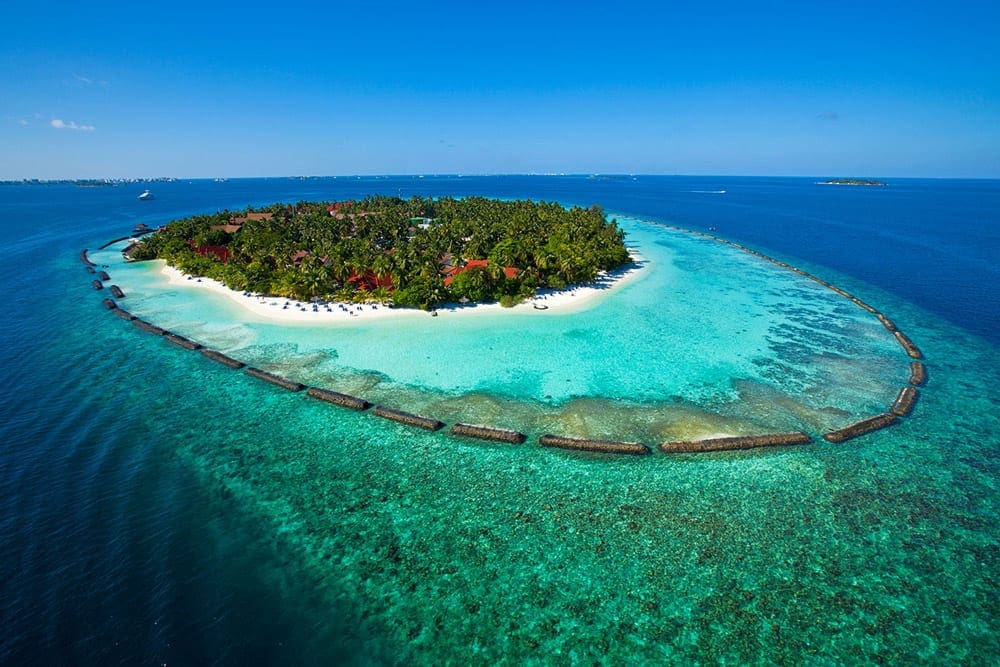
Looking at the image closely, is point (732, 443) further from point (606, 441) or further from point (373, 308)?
point (373, 308)

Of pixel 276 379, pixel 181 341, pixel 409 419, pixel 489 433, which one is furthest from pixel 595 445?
pixel 181 341

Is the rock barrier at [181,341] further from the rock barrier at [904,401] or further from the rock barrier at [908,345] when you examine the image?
the rock barrier at [908,345]

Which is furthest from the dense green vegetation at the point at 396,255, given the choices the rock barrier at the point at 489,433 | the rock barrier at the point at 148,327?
the rock barrier at the point at 489,433

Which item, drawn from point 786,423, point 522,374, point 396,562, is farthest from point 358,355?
point 786,423

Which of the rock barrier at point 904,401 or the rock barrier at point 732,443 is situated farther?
the rock barrier at point 904,401

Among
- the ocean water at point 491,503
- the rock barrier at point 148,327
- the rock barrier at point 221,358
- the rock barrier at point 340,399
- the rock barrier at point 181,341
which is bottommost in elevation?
the ocean water at point 491,503
